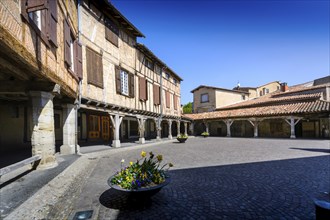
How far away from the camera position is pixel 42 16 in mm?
4824

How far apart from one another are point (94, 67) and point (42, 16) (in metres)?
5.20

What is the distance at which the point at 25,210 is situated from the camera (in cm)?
317

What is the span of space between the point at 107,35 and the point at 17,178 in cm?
915

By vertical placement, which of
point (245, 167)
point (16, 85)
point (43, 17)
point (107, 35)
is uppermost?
point (107, 35)

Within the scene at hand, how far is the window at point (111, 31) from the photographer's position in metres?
11.3

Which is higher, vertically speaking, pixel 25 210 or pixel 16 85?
pixel 16 85

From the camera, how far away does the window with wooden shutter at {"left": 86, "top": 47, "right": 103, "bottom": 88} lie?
31.6 ft

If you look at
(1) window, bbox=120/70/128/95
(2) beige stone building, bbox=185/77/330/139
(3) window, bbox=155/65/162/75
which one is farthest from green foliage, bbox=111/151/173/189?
(2) beige stone building, bbox=185/77/330/139

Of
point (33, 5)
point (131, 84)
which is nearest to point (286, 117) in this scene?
point (131, 84)

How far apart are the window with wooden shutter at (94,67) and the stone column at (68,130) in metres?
1.89

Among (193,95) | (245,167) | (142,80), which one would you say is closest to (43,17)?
(245,167)

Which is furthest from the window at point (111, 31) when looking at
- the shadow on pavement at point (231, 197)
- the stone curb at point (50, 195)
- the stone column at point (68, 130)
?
the shadow on pavement at point (231, 197)

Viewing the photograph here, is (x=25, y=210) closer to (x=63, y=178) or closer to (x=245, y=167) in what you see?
(x=63, y=178)

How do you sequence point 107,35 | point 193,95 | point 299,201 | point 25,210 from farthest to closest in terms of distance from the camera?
point 193,95 → point 107,35 → point 299,201 → point 25,210
